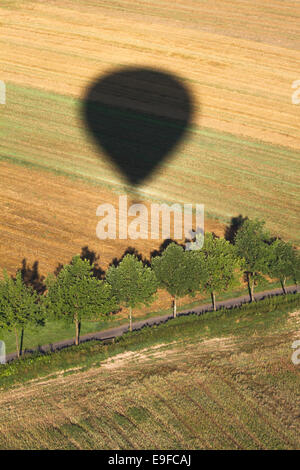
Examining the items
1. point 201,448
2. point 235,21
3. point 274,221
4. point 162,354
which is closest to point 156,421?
point 201,448

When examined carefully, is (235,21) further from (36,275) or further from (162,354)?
(162,354)

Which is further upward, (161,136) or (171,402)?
(161,136)

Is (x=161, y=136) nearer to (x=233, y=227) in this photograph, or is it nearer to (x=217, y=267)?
(x=233, y=227)

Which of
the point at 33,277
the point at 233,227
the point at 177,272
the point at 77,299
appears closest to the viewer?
the point at 77,299

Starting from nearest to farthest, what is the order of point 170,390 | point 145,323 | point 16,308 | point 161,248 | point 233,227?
point 170,390 → point 16,308 → point 145,323 → point 161,248 → point 233,227

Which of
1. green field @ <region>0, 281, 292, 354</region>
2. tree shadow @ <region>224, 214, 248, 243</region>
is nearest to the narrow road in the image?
green field @ <region>0, 281, 292, 354</region>

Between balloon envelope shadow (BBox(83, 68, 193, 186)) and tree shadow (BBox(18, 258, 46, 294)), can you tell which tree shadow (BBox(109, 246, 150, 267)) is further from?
balloon envelope shadow (BBox(83, 68, 193, 186))

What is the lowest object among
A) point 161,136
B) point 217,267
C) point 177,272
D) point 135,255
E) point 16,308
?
point 16,308

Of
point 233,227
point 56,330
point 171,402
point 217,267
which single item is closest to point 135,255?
point 217,267
